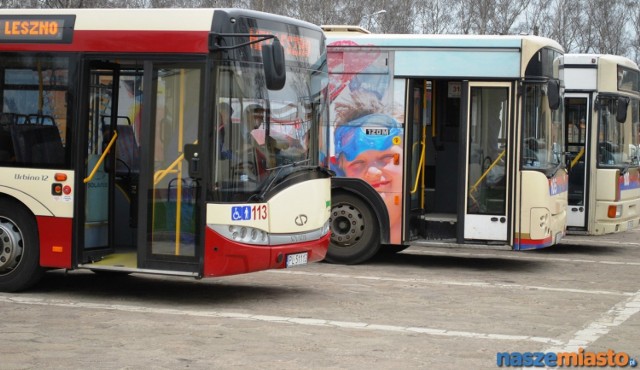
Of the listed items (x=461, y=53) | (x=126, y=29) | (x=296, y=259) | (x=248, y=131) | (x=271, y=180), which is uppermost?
(x=461, y=53)

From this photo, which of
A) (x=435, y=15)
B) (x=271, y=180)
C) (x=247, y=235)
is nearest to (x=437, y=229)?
(x=271, y=180)

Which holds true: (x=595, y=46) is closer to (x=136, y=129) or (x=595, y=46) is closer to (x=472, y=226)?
(x=472, y=226)

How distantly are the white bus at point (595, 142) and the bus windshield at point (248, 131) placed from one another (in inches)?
317

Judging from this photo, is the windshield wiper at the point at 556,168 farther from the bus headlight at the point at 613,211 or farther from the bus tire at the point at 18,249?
the bus tire at the point at 18,249

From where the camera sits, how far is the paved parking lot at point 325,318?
9.38m

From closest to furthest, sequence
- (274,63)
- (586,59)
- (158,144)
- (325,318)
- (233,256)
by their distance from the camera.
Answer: (325,318) → (274,63) → (233,256) → (158,144) → (586,59)

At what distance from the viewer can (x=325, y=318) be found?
37.2 feet

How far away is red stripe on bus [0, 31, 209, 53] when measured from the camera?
11.8 m

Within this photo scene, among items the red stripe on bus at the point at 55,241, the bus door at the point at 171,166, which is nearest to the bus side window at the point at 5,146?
the red stripe on bus at the point at 55,241

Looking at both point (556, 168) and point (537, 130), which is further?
point (556, 168)

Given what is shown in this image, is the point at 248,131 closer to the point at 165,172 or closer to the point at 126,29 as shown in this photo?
the point at 165,172

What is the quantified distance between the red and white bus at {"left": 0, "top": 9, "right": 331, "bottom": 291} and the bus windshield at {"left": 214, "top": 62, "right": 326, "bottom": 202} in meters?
0.01

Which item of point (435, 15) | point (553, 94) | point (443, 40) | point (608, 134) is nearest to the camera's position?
point (553, 94)

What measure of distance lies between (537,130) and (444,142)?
1.62m
